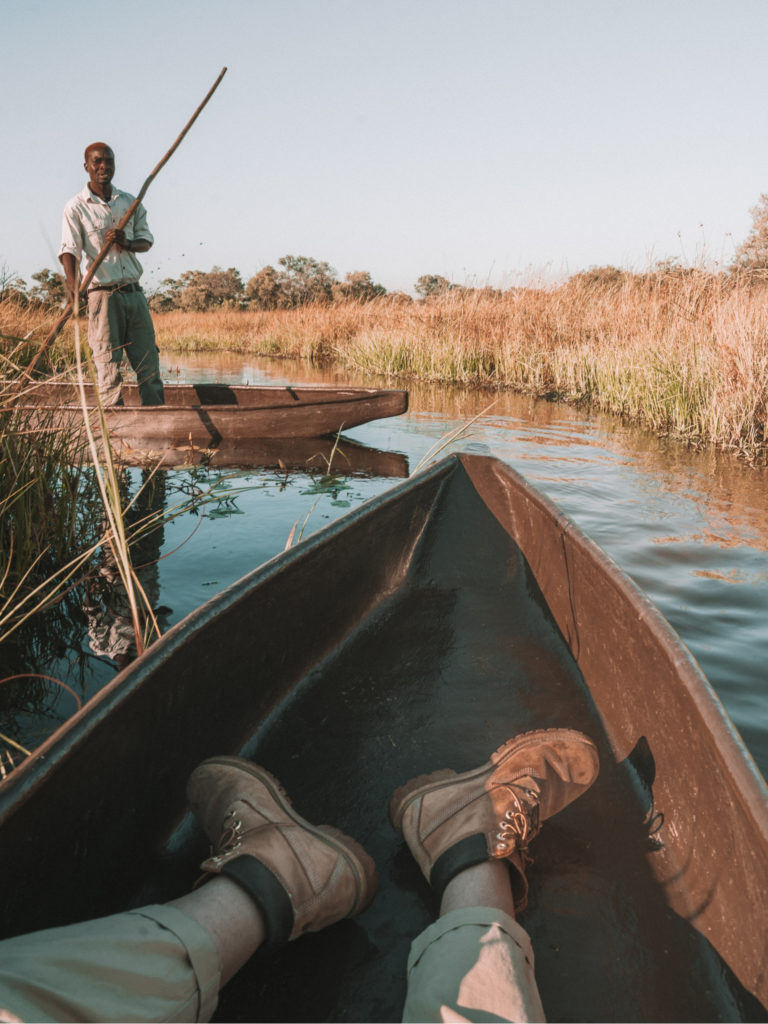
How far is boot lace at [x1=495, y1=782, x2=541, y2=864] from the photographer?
1229 mm

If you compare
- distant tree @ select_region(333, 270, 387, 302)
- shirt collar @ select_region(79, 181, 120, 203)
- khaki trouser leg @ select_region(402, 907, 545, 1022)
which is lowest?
khaki trouser leg @ select_region(402, 907, 545, 1022)

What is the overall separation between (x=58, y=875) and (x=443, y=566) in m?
1.96

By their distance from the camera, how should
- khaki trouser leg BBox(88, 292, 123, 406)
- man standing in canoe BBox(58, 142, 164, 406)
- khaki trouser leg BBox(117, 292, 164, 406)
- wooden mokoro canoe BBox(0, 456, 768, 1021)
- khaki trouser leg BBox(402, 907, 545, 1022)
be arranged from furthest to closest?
1. khaki trouser leg BBox(117, 292, 164, 406)
2. khaki trouser leg BBox(88, 292, 123, 406)
3. man standing in canoe BBox(58, 142, 164, 406)
4. wooden mokoro canoe BBox(0, 456, 768, 1021)
5. khaki trouser leg BBox(402, 907, 545, 1022)

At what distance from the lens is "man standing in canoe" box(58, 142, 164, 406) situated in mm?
5211

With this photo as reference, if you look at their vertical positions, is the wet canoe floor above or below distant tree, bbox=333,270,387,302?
below

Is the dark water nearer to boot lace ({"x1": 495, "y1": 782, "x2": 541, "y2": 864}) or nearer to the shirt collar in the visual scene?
boot lace ({"x1": 495, "y1": 782, "x2": 541, "y2": 864})

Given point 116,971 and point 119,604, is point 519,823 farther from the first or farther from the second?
point 119,604

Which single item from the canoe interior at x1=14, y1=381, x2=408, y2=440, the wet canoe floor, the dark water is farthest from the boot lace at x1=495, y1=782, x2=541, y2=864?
the canoe interior at x1=14, y1=381, x2=408, y2=440

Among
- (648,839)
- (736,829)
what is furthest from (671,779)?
(736,829)

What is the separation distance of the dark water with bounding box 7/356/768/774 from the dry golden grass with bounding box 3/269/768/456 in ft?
1.63

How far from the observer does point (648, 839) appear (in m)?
1.40

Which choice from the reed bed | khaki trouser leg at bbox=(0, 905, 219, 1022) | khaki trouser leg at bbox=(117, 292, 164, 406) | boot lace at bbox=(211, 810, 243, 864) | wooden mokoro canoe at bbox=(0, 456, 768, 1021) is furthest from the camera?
the reed bed

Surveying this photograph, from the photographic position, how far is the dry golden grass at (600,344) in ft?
20.0

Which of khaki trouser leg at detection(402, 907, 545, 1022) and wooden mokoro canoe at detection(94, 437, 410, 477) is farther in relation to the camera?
wooden mokoro canoe at detection(94, 437, 410, 477)
